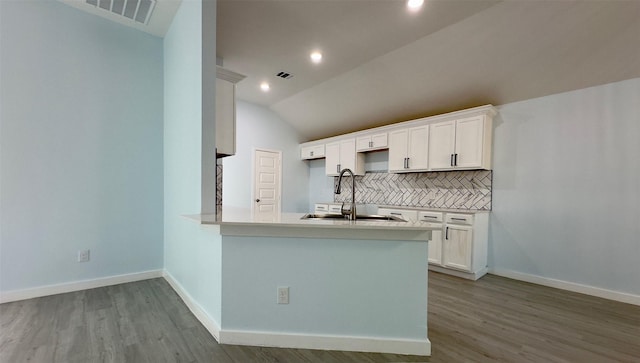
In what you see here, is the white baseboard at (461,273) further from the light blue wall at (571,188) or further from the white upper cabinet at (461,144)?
the white upper cabinet at (461,144)

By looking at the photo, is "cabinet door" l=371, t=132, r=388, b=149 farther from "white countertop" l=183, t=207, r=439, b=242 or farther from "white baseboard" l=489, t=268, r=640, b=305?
"white countertop" l=183, t=207, r=439, b=242

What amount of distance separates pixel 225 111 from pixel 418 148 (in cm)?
300

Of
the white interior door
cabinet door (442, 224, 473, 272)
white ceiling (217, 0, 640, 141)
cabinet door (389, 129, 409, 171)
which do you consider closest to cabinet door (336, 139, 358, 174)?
cabinet door (389, 129, 409, 171)

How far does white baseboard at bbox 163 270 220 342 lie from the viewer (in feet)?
6.71

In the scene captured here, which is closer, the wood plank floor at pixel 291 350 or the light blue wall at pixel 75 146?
the wood plank floor at pixel 291 350

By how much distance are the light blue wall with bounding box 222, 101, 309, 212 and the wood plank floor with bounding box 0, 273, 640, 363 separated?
9.20ft

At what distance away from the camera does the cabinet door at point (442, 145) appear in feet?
13.1

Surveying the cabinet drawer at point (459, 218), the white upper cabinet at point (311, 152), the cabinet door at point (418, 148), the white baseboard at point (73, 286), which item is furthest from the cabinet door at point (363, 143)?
the white baseboard at point (73, 286)

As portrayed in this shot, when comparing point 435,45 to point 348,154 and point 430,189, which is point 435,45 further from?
point 348,154

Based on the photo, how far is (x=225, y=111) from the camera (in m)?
2.91

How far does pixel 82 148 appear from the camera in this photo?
3037 millimetres

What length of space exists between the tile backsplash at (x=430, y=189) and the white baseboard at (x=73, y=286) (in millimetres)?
3886

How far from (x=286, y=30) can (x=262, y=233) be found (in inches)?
99.7

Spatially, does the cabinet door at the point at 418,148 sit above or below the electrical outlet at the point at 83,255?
above
